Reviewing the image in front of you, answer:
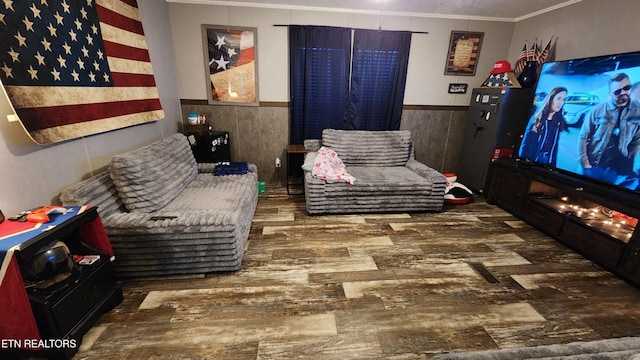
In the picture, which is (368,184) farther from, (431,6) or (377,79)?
(431,6)

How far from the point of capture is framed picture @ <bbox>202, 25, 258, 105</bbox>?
3.33 m

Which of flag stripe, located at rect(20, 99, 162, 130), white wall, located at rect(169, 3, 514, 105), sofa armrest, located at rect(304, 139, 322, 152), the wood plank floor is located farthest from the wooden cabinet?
white wall, located at rect(169, 3, 514, 105)

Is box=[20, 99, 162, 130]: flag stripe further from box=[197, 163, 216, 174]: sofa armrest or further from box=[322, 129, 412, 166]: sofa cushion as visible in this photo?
box=[322, 129, 412, 166]: sofa cushion

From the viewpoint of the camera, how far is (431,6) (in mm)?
3184

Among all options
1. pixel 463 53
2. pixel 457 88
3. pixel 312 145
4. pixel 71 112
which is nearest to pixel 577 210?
pixel 457 88

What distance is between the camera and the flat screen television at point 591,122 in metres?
2.04

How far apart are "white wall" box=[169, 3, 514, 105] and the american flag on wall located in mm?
810

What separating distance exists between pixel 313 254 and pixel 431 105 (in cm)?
292

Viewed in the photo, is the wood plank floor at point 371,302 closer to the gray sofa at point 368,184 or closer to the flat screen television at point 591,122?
the gray sofa at point 368,184

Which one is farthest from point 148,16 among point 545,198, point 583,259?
point 583,259

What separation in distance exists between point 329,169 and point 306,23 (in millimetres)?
1944

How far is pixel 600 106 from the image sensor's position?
87.4 inches

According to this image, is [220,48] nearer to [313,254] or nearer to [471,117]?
[313,254]

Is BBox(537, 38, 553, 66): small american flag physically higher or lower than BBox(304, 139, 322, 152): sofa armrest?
higher
